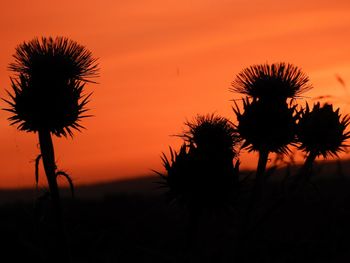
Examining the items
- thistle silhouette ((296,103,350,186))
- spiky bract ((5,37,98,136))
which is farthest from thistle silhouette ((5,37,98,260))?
thistle silhouette ((296,103,350,186))

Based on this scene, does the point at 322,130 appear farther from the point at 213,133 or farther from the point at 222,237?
the point at 222,237

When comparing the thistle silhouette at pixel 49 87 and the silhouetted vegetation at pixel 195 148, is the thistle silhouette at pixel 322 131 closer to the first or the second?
the silhouetted vegetation at pixel 195 148

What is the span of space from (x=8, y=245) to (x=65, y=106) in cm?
255

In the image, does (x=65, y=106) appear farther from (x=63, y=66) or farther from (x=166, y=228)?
(x=166, y=228)

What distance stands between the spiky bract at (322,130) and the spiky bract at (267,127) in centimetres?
24

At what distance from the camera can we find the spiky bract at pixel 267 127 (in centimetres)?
1105

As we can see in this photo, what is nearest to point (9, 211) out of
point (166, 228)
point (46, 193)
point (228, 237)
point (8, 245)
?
point (166, 228)

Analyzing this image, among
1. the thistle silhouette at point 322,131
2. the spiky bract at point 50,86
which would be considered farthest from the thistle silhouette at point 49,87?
the thistle silhouette at point 322,131

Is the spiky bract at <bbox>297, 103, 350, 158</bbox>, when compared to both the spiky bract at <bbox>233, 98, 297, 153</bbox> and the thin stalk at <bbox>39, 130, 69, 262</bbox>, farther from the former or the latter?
the thin stalk at <bbox>39, 130, 69, 262</bbox>

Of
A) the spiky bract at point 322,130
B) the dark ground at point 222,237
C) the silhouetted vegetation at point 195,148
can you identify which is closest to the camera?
the dark ground at point 222,237

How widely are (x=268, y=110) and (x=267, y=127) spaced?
0.48m

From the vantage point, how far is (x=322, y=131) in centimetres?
1081

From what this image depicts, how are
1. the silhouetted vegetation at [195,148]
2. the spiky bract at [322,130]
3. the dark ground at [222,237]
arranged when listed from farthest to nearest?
1. the spiky bract at [322,130]
2. the silhouetted vegetation at [195,148]
3. the dark ground at [222,237]

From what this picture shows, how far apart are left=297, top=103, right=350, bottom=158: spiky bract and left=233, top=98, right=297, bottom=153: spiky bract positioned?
0.79ft
